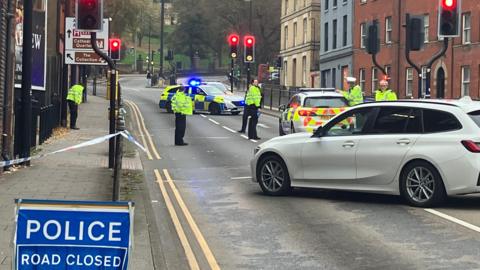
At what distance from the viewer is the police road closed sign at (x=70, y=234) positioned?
4625mm

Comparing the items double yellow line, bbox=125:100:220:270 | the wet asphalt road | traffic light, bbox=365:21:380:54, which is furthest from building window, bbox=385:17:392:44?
the wet asphalt road

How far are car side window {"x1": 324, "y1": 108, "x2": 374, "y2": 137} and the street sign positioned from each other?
12220 mm

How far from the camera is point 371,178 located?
10555mm

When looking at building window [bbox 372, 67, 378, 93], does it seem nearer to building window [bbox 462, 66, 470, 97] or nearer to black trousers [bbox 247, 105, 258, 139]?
building window [bbox 462, 66, 470, 97]

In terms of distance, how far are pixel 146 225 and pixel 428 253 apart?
11.3 feet

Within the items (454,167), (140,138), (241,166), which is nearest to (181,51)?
(140,138)

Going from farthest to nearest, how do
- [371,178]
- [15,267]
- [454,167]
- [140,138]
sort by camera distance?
[140,138] → [371,178] → [454,167] → [15,267]

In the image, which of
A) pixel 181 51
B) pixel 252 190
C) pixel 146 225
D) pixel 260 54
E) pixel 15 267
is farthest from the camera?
pixel 181 51

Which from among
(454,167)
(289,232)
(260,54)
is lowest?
(289,232)

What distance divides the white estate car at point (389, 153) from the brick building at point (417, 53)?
29.2 metres

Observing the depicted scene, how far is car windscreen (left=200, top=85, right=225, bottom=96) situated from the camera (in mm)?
35188

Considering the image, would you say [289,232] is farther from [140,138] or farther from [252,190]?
[140,138]

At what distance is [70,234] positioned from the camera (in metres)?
4.64

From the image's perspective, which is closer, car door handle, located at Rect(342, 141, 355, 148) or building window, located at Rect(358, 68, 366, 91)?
car door handle, located at Rect(342, 141, 355, 148)
